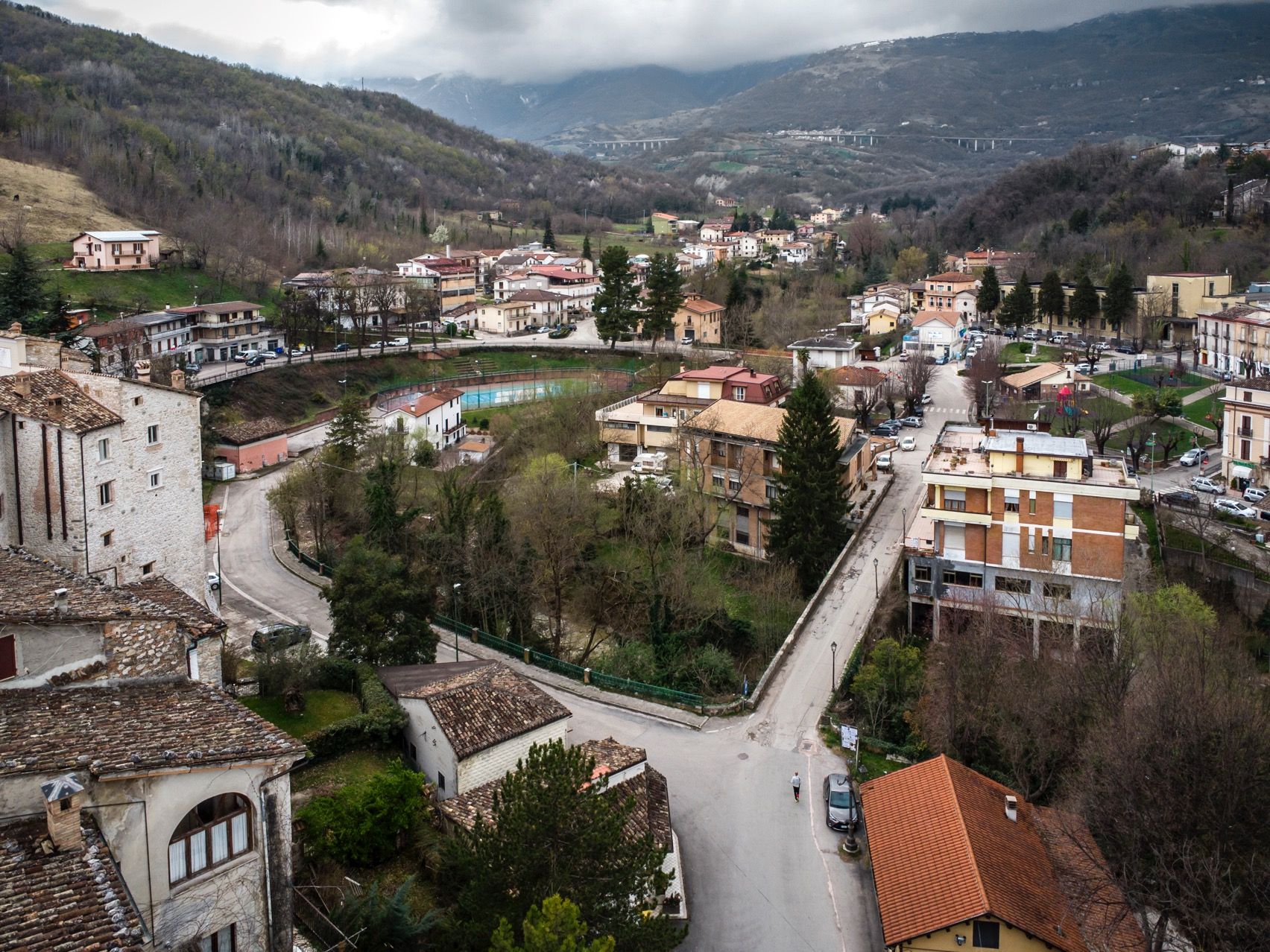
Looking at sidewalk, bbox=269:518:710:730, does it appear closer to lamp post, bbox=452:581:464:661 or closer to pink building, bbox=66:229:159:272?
lamp post, bbox=452:581:464:661

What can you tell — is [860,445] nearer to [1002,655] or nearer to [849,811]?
[1002,655]

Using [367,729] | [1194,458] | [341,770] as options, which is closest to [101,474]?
[367,729]

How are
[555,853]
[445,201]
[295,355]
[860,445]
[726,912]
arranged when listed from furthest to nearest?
[445,201] < [295,355] < [860,445] < [726,912] < [555,853]

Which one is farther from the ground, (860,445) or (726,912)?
(860,445)

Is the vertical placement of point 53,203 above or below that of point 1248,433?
above

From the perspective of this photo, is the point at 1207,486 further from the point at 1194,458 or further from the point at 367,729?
the point at 367,729

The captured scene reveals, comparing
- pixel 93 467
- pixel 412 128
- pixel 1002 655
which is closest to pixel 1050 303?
pixel 1002 655

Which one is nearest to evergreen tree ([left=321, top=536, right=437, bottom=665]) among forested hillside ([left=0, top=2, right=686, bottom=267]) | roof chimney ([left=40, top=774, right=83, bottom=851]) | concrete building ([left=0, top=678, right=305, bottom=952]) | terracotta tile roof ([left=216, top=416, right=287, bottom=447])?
concrete building ([left=0, top=678, right=305, bottom=952])
